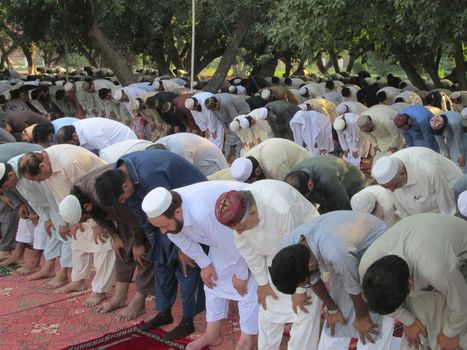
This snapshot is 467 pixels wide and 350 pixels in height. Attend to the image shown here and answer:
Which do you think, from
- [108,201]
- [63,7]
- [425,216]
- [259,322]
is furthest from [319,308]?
[63,7]

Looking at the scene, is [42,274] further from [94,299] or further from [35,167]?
[35,167]

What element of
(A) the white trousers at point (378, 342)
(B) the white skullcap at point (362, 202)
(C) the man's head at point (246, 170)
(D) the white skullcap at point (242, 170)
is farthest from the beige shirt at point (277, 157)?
(A) the white trousers at point (378, 342)

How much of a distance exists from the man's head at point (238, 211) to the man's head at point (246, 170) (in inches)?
48.5

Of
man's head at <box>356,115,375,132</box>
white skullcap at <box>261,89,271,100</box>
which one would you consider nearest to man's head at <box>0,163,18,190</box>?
man's head at <box>356,115,375,132</box>

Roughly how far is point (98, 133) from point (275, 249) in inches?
122

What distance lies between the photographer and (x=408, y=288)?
7.23ft

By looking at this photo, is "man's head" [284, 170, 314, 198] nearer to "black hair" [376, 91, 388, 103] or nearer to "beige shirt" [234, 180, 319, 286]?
"beige shirt" [234, 180, 319, 286]

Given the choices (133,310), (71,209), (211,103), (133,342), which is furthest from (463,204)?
(211,103)

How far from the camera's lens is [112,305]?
398 cm

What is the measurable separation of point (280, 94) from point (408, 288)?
6321mm

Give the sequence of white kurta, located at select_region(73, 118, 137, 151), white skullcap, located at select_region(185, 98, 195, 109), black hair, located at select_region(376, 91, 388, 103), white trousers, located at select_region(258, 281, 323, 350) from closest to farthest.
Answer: white trousers, located at select_region(258, 281, 323, 350)
white kurta, located at select_region(73, 118, 137, 151)
white skullcap, located at select_region(185, 98, 195, 109)
black hair, located at select_region(376, 91, 388, 103)

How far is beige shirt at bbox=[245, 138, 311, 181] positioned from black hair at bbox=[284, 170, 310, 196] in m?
0.76

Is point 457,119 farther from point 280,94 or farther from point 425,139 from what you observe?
point 280,94

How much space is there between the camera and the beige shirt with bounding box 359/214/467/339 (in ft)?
7.25
